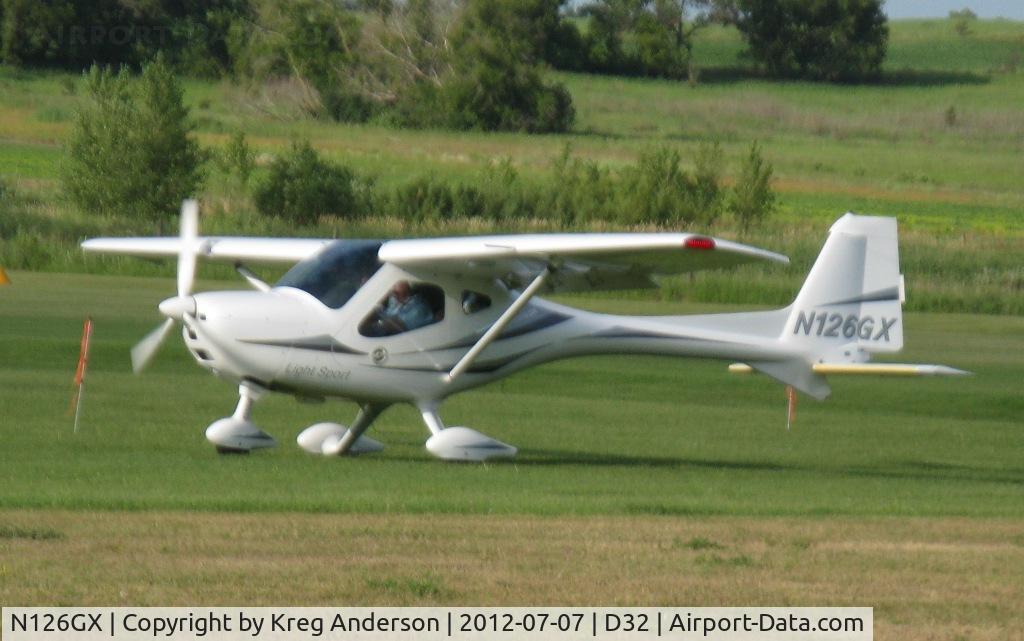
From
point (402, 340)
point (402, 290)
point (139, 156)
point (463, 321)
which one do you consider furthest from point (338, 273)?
point (139, 156)

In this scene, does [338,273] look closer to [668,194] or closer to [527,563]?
[527,563]

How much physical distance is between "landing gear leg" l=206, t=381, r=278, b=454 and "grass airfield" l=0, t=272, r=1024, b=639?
150mm

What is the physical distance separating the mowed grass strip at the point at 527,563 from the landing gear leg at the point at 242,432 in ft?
12.4

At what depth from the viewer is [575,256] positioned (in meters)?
15.7

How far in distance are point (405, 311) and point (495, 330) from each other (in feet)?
2.77

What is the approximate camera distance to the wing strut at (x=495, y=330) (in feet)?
53.0

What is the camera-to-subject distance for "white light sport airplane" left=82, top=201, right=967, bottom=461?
51.2 ft

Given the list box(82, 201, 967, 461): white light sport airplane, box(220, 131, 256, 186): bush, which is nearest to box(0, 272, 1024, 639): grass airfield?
box(82, 201, 967, 461): white light sport airplane

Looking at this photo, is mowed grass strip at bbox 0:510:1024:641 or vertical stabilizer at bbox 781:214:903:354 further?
vertical stabilizer at bbox 781:214:903:354

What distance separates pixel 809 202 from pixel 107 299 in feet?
137

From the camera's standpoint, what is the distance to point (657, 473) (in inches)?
643

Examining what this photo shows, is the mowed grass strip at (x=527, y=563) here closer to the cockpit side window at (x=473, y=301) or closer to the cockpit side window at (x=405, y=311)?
the cockpit side window at (x=405, y=311)

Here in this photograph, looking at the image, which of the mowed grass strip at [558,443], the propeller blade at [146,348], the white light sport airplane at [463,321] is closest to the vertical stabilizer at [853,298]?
the white light sport airplane at [463,321]

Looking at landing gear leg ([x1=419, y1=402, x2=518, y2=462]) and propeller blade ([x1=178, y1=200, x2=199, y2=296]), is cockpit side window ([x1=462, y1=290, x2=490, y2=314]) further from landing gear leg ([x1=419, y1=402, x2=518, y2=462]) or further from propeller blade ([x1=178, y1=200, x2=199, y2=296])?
propeller blade ([x1=178, y1=200, x2=199, y2=296])
